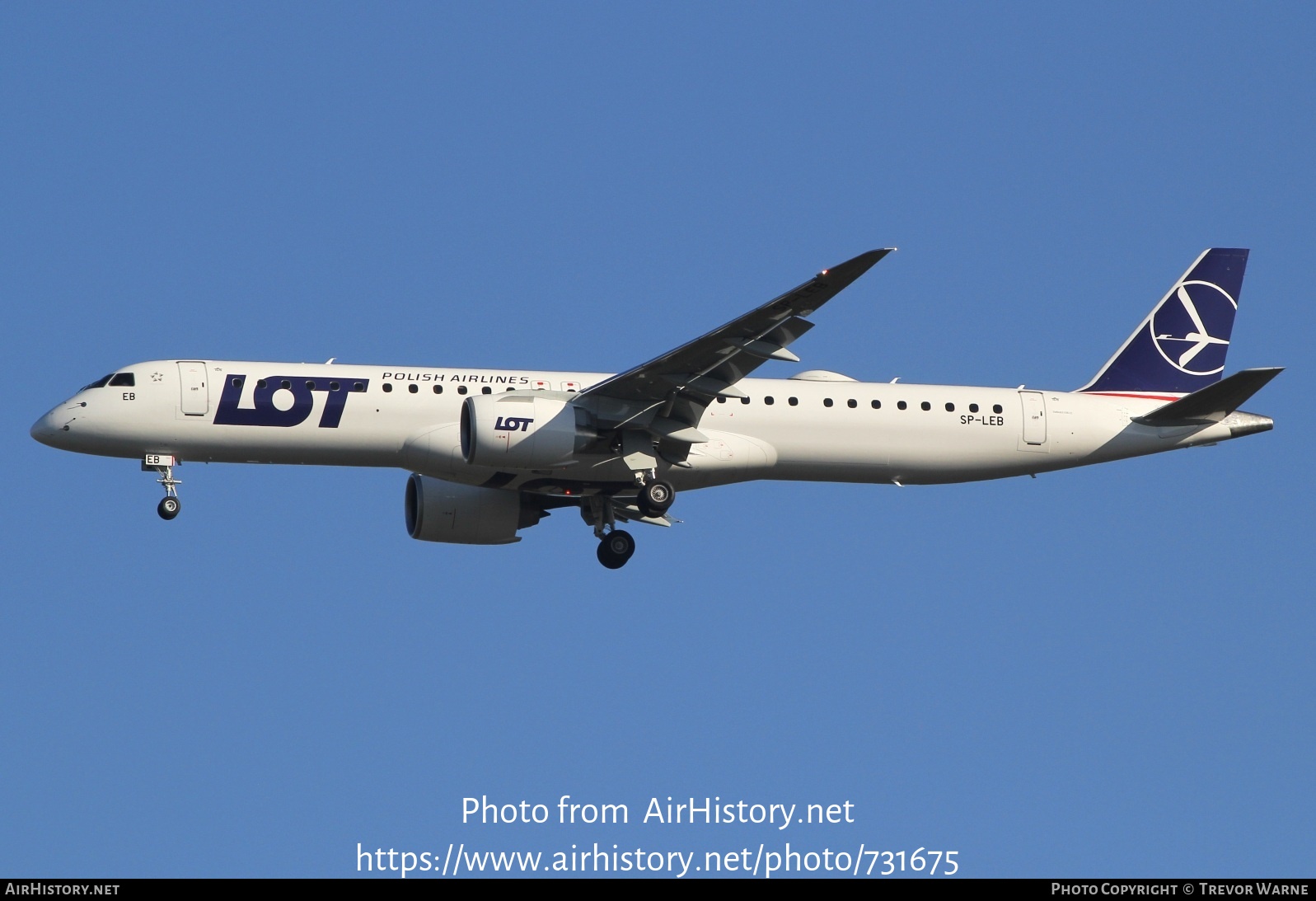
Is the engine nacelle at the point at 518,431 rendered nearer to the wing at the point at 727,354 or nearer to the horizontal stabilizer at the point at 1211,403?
the wing at the point at 727,354

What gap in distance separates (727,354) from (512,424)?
15.2ft

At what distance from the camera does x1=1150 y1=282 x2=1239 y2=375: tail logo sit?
46.4 metres

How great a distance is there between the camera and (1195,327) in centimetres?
4678

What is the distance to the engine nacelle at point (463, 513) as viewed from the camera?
44156 mm

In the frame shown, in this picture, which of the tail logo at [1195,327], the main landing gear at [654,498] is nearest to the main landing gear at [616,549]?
the main landing gear at [654,498]

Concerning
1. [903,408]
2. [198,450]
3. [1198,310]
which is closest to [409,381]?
[198,450]

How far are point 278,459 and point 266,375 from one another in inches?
71.8

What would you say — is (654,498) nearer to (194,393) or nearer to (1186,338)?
(194,393)

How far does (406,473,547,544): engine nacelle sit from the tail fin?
14.0m

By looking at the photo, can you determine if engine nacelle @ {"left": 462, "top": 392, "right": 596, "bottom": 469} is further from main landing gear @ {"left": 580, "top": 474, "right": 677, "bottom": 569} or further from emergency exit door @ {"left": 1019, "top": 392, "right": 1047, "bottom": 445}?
emergency exit door @ {"left": 1019, "top": 392, "right": 1047, "bottom": 445}

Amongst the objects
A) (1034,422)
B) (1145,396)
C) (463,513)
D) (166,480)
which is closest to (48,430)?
(166,480)

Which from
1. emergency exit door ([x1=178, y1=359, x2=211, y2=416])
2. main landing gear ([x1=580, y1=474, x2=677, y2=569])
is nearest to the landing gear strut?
main landing gear ([x1=580, y1=474, x2=677, y2=569])

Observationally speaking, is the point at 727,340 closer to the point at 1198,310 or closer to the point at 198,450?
the point at 198,450

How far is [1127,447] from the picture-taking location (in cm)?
4406
